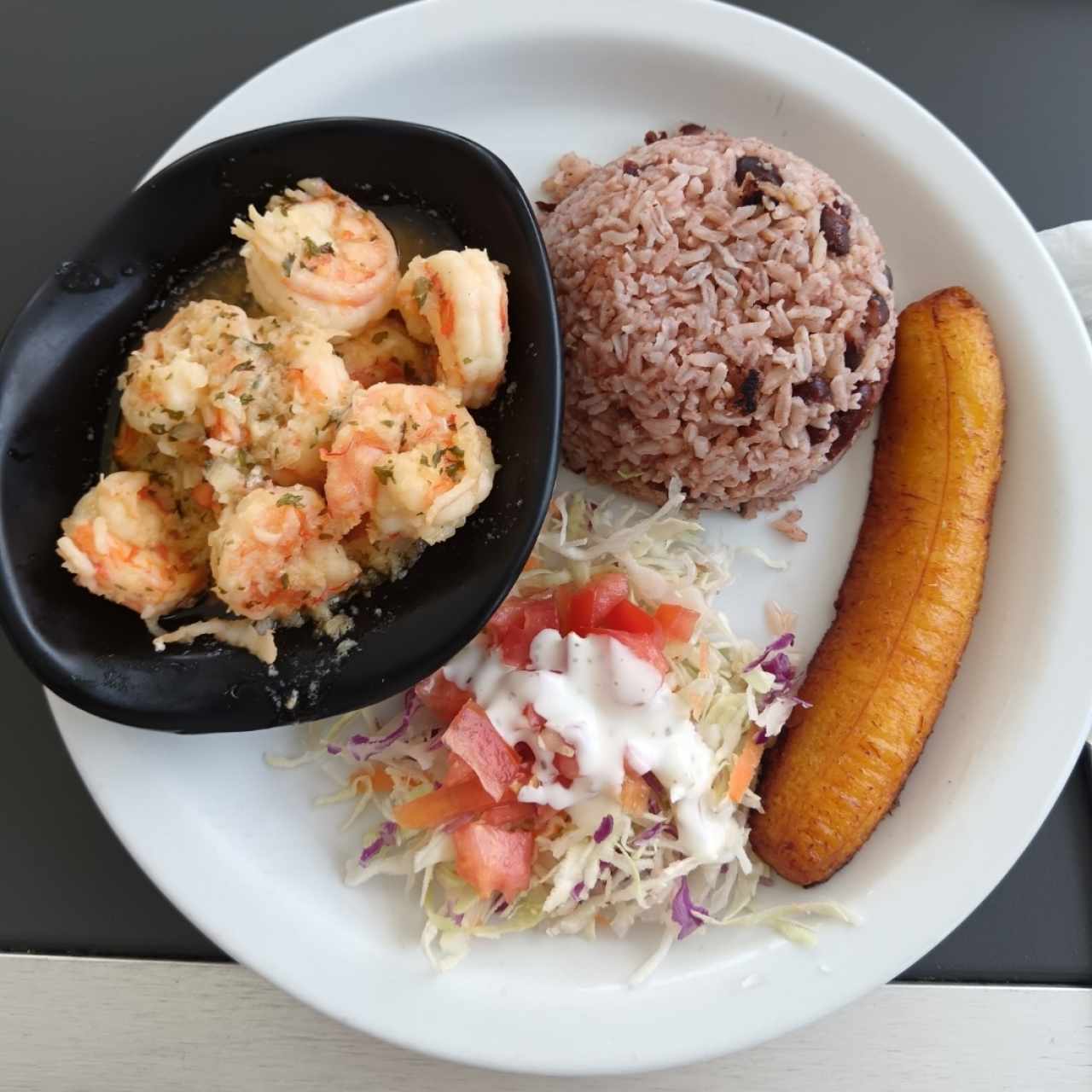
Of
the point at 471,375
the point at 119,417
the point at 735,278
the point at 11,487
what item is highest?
the point at 735,278

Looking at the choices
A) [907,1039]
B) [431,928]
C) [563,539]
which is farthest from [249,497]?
[907,1039]

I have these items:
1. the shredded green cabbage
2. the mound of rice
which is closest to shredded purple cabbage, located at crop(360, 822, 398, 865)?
the shredded green cabbage

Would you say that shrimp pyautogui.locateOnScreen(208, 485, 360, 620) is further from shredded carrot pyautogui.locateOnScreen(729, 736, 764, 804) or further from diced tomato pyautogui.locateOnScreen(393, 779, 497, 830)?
shredded carrot pyautogui.locateOnScreen(729, 736, 764, 804)

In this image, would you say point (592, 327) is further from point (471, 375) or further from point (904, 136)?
point (904, 136)

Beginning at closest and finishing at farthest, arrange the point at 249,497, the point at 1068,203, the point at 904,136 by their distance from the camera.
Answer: the point at 249,497
the point at 904,136
the point at 1068,203

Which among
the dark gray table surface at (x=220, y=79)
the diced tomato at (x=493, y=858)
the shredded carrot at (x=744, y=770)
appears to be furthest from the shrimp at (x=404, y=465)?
the dark gray table surface at (x=220, y=79)

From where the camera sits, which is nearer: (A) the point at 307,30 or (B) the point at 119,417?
(B) the point at 119,417
